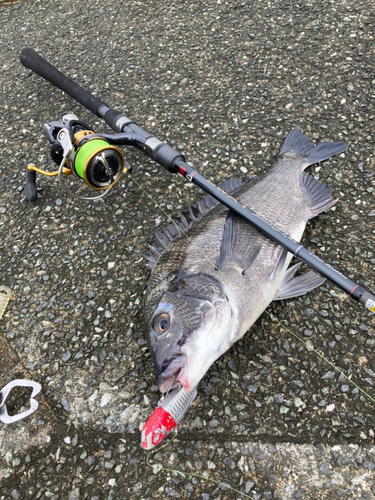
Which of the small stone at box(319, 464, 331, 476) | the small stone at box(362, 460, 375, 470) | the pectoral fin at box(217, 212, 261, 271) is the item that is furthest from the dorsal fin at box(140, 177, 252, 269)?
the small stone at box(362, 460, 375, 470)

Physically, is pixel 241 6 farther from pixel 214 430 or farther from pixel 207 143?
pixel 214 430

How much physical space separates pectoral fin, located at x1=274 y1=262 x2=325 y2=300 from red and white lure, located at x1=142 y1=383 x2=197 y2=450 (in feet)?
3.33

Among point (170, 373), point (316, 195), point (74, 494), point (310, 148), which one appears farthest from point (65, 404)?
point (310, 148)

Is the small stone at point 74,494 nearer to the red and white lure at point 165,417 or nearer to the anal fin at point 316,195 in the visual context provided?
the red and white lure at point 165,417

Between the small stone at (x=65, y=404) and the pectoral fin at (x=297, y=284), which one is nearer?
the small stone at (x=65, y=404)

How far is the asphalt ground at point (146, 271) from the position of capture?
7.20 ft

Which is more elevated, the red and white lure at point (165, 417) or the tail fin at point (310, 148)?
the tail fin at point (310, 148)

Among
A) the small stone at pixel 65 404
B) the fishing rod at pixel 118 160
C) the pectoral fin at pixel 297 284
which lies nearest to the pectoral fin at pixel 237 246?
the fishing rod at pixel 118 160

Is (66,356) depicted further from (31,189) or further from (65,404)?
(31,189)

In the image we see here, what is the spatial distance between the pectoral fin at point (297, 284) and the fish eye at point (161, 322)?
91cm

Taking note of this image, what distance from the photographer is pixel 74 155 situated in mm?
2641

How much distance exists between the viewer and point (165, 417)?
6.81 feet

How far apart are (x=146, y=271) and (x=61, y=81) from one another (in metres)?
2.46

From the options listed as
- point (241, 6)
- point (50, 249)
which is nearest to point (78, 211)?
point (50, 249)
